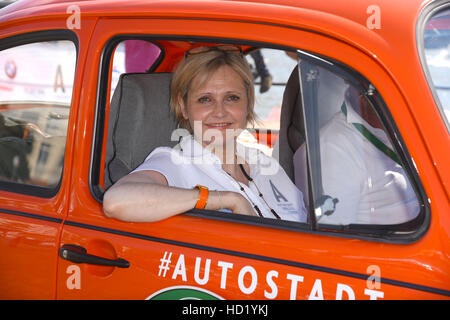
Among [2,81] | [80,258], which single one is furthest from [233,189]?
[2,81]

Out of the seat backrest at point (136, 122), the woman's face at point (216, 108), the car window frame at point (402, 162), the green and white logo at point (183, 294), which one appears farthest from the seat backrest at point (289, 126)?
the green and white logo at point (183, 294)

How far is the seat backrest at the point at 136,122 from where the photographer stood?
2.06 meters

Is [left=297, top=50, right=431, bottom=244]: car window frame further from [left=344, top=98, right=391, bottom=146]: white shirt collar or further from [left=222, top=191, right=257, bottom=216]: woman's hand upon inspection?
[left=222, top=191, right=257, bottom=216]: woman's hand

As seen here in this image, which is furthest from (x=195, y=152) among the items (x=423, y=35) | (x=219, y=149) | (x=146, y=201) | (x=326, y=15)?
(x=423, y=35)

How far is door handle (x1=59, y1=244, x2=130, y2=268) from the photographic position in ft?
4.96

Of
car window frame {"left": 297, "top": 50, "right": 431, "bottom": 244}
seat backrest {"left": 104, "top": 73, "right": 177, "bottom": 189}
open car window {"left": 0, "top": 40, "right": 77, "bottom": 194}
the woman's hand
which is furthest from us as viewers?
seat backrest {"left": 104, "top": 73, "right": 177, "bottom": 189}

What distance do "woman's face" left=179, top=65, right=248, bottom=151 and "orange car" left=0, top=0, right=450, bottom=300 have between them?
0.37 metres

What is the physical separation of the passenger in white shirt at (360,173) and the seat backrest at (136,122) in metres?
0.91

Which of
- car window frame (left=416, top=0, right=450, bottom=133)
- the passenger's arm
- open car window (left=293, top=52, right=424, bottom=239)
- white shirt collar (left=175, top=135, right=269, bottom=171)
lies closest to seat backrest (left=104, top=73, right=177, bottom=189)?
white shirt collar (left=175, top=135, right=269, bottom=171)

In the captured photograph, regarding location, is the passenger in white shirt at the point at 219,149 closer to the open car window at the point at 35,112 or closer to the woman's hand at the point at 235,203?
the woman's hand at the point at 235,203

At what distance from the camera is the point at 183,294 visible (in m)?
1.44

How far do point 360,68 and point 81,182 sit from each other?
0.94 metres

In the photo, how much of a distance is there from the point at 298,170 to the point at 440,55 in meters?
0.75

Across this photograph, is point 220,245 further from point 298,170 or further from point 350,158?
point 298,170
